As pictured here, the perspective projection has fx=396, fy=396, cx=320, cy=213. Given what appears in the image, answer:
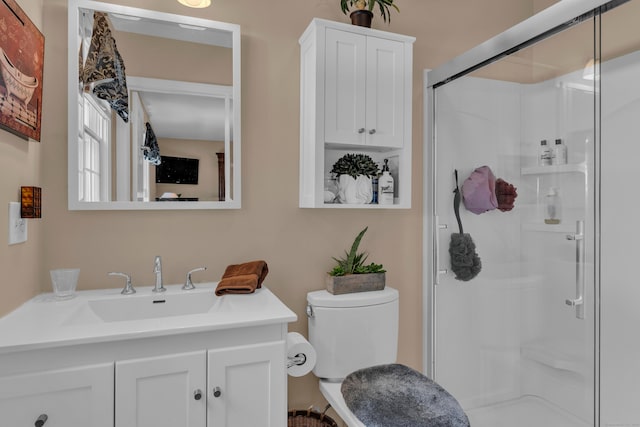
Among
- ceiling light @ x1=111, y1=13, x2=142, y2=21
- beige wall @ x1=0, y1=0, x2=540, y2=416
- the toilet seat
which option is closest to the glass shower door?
beige wall @ x1=0, y1=0, x2=540, y2=416

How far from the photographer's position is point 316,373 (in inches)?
69.2

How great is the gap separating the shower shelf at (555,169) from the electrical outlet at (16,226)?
74.7 inches

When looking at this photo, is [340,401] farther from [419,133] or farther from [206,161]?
[419,133]

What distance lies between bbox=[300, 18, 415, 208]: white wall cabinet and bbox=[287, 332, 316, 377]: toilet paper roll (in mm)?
577

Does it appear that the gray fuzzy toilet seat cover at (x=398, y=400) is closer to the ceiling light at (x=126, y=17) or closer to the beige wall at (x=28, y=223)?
the beige wall at (x=28, y=223)

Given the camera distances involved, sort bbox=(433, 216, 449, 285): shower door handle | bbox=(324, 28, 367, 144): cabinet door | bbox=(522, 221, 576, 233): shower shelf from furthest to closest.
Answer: bbox=(433, 216, 449, 285): shower door handle → bbox=(324, 28, 367, 144): cabinet door → bbox=(522, 221, 576, 233): shower shelf

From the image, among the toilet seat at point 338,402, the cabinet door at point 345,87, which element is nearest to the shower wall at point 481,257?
the cabinet door at point 345,87

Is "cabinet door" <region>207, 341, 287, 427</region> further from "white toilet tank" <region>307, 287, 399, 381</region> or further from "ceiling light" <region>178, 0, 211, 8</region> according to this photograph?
"ceiling light" <region>178, 0, 211, 8</region>

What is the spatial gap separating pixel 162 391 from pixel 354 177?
115 centimetres

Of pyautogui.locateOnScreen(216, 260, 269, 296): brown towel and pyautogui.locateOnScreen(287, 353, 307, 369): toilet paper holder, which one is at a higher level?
pyautogui.locateOnScreen(216, 260, 269, 296): brown towel

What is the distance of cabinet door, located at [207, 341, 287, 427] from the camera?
3.95 feet

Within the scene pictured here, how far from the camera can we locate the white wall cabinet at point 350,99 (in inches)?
A: 67.9

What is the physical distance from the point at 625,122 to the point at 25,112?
2158 mm

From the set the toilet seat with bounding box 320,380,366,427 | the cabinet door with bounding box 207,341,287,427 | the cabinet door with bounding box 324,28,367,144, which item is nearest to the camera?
the cabinet door with bounding box 207,341,287,427
